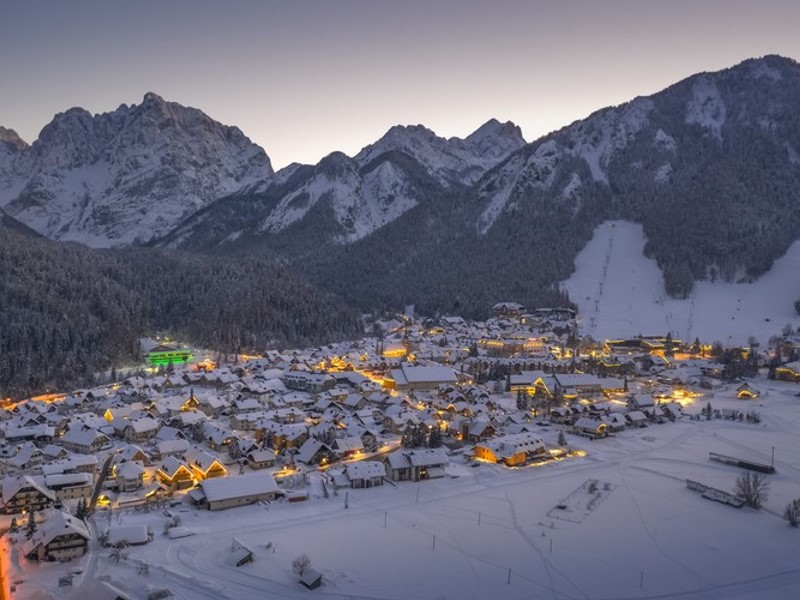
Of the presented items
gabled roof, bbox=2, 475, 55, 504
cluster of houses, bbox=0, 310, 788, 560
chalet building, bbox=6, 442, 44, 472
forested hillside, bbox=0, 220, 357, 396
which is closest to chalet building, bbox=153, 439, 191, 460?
cluster of houses, bbox=0, 310, 788, 560

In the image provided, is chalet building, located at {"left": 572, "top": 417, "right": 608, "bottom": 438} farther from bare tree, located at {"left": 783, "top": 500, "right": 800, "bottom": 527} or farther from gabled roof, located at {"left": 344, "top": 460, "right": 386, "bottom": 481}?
gabled roof, located at {"left": 344, "top": 460, "right": 386, "bottom": 481}

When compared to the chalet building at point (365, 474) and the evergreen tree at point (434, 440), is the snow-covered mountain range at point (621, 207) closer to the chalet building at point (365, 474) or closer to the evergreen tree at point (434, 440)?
the evergreen tree at point (434, 440)

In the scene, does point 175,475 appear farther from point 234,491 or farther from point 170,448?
point 170,448

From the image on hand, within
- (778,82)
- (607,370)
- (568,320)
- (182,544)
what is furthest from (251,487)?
(778,82)

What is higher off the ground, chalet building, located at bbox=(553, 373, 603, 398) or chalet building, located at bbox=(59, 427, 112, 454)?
chalet building, located at bbox=(553, 373, 603, 398)

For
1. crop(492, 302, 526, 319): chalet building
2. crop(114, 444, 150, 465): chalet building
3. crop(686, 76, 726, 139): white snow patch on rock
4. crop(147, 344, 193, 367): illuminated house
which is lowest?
crop(114, 444, 150, 465): chalet building

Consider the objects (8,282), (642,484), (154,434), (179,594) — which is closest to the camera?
(179,594)

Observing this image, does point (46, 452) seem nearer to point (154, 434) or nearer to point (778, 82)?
point (154, 434)
